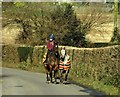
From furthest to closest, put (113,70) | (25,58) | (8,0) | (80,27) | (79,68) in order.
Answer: (8,0)
(80,27)
(25,58)
(79,68)
(113,70)

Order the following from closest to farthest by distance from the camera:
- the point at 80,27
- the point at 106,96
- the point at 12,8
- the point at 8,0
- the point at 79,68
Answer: the point at 106,96 → the point at 79,68 → the point at 80,27 → the point at 12,8 → the point at 8,0

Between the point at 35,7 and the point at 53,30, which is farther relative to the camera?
the point at 35,7

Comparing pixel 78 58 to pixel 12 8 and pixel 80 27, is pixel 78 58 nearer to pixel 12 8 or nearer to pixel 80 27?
pixel 80 27

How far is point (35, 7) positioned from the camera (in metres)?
47.8

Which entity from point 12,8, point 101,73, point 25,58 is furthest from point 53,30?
point 101,73

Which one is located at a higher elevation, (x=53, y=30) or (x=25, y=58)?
(x=53, y=30)

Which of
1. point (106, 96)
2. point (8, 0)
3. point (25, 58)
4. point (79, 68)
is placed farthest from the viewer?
point (8, 0)

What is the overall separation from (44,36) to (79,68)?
719 inches

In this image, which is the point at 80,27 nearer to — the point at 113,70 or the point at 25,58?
the point at 25,58

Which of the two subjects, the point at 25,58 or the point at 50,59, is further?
the point at 25,58

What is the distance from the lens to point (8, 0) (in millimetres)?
55281

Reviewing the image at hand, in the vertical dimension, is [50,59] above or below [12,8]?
below

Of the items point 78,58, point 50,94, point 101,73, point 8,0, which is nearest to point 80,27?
point 8,0

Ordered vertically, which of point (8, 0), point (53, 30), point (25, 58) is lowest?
point (25, 58)
